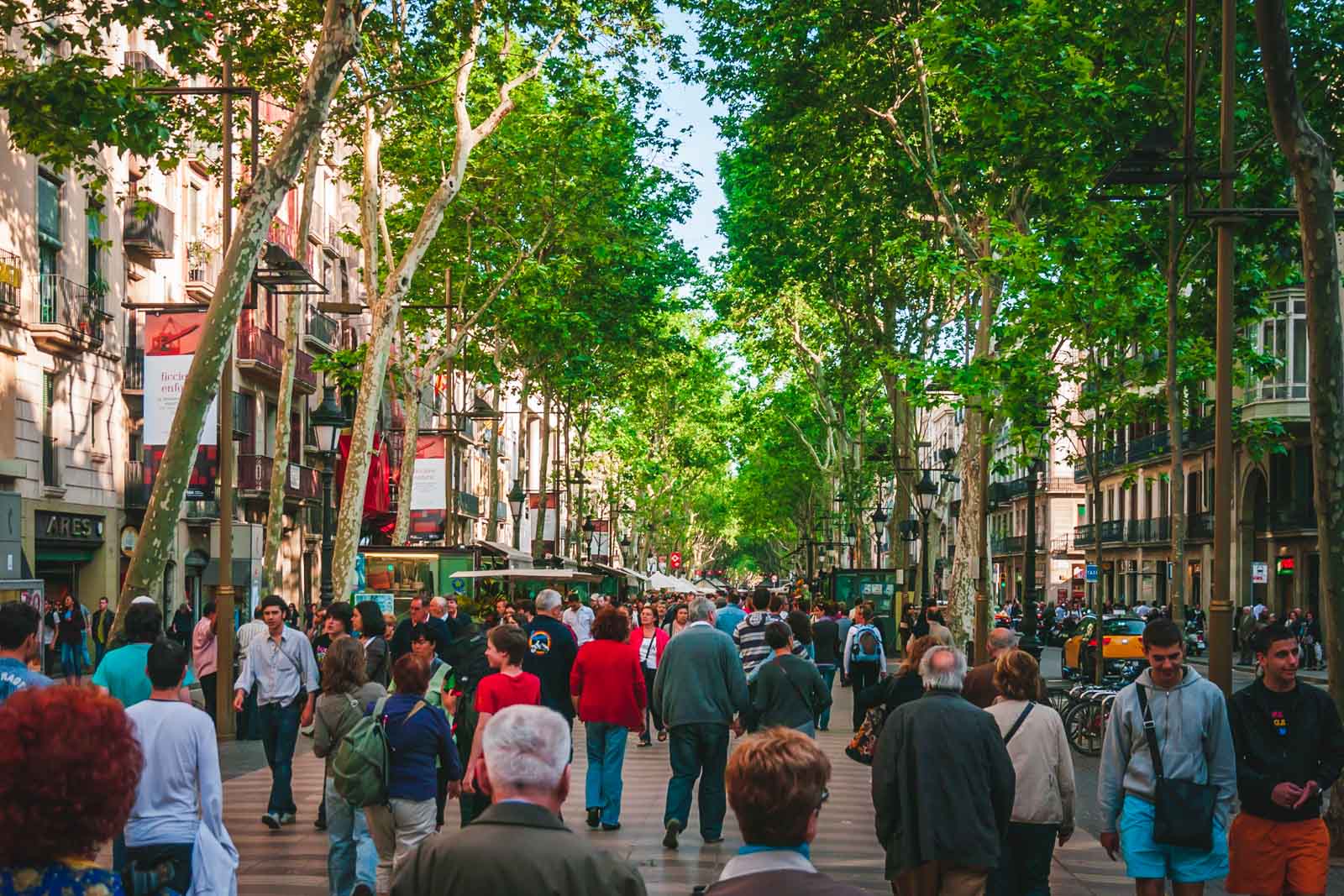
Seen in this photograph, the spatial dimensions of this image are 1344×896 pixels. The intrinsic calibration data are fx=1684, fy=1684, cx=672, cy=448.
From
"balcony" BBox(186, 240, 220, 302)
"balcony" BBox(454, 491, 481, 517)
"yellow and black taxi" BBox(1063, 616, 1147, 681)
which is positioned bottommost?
"yellow and black taxi" BBox(1063, 616, 1147, 681)

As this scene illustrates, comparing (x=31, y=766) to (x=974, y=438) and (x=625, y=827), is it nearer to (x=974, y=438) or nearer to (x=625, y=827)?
(x=625, y=827)

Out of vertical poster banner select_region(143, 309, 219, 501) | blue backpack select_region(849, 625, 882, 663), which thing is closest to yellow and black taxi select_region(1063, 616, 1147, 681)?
blue backpack select_region(849, 625, 882, 663)

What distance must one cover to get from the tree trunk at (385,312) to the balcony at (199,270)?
11.5 metres

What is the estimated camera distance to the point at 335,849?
29.4 ft

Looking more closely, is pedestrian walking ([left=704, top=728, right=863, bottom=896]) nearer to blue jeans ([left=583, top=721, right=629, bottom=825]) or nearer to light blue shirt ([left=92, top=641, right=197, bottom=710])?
light blue shirt ([left=92, top=641, right=197, bottom=710])

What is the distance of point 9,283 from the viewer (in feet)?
95.1

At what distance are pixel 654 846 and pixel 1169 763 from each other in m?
5.11

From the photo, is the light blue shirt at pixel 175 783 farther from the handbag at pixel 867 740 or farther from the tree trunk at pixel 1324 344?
the tree trunk at pixel 1324 344

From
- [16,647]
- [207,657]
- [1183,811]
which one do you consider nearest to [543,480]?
[207,657]

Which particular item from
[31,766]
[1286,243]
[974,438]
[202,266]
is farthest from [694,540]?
[31,766]

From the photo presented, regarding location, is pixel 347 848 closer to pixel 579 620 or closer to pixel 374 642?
pixel 374 642

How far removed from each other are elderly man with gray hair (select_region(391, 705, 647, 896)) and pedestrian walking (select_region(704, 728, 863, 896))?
0.27 meters

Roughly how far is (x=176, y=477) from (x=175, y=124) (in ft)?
26.0

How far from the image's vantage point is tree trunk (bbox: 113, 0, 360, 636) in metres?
14.5
